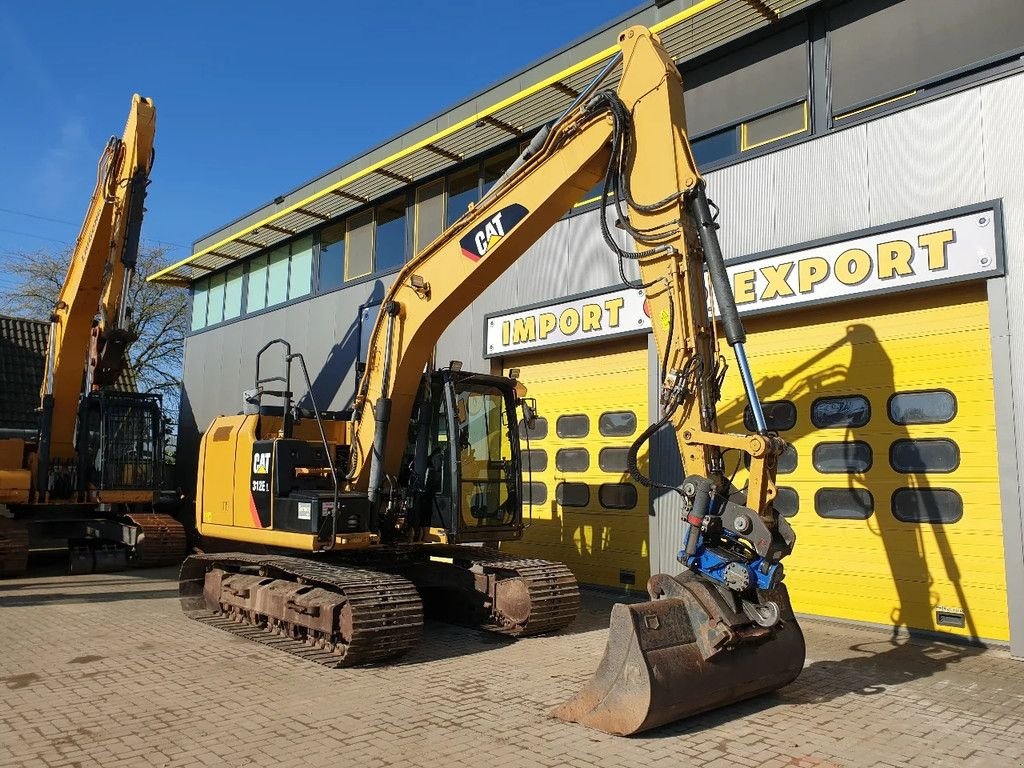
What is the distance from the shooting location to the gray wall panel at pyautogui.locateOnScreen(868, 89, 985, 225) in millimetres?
8164

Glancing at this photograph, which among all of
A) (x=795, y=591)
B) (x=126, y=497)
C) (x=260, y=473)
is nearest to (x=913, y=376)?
(x=795, y=591)

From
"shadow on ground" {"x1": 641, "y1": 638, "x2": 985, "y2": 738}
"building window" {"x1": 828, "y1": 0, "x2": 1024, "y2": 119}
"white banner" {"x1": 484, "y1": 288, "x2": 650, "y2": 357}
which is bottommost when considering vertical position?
"shadow on ground" {"x1": 641, "y1": 638, "x2": 985, "y2": 738}

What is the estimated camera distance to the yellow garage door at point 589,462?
438 inches

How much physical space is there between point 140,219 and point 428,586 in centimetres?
787

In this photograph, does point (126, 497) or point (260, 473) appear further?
point (126, 497)

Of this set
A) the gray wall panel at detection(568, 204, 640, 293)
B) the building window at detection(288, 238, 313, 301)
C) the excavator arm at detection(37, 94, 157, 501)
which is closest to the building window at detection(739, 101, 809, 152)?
the gray wall panel at detection(568, 204, 640, 293)

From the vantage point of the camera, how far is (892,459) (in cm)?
860

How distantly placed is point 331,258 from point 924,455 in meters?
11.9

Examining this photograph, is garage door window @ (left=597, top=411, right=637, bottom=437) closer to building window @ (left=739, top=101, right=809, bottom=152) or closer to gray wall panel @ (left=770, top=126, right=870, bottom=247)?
gray wall panel @ (left=770, top=126, right=870, bottom=247)

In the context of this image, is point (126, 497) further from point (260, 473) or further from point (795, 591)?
point (795, 591)

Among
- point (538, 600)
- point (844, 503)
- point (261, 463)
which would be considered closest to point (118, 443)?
point (261, 463)

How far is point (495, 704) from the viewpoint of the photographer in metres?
6.04

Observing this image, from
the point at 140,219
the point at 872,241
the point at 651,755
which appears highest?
the point at 140,219

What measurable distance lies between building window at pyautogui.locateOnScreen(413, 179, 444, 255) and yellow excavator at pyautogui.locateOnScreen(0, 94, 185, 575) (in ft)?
14.3
